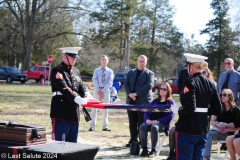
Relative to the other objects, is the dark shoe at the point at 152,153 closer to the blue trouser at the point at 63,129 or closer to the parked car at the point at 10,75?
the blue trouser at the point at 63,129

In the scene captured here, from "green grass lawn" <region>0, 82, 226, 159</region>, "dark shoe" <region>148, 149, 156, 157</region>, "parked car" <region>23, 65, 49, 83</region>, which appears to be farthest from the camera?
"parked car" <region>23, 65, 49, 83</region>

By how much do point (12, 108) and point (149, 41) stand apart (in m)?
41.3

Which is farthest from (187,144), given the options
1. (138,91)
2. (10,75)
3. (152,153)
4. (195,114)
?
(10,75)

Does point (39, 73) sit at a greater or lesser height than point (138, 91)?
greater

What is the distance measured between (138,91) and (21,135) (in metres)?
4.77

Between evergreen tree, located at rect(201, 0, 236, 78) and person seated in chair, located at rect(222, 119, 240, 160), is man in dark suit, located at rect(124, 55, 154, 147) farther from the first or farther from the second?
evergreen tree, located at rect(201, 0, 236, 78)

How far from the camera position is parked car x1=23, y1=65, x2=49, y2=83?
42700 millimetres

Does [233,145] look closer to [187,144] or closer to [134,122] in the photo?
[187,144]

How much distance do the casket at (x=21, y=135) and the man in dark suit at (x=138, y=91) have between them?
4.51 meters

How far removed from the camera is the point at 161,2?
55812 mm

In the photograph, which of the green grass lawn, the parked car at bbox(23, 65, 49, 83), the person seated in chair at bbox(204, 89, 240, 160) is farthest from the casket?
the parked car at bbox(23, 65, 49, 83)

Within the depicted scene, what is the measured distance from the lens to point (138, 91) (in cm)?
887

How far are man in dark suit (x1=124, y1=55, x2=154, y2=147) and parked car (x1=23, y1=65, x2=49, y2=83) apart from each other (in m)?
34.2

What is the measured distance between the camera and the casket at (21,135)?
431 centimetres
